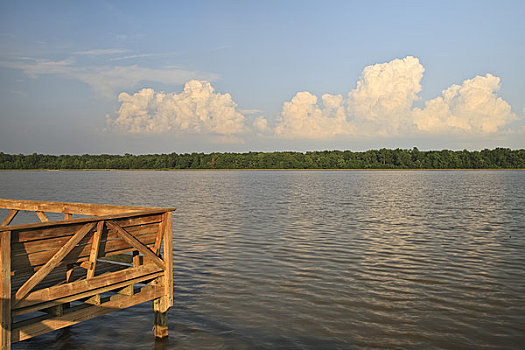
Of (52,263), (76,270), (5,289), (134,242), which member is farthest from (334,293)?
(5,289)

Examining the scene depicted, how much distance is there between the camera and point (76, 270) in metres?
8.45

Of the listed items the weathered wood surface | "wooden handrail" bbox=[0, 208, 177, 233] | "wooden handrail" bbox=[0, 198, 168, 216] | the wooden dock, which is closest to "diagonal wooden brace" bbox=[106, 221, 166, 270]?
the wooden dock

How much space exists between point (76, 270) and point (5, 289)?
223 cm

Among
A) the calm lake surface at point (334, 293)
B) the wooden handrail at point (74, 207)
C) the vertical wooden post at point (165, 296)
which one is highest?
the wooden handrail at point (74, 207)

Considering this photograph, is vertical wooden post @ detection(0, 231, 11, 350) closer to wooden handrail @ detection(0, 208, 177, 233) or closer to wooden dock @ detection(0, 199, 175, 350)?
wooden dock @ detection(0, 199, 175, 350)

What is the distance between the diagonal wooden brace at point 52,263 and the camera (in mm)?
6508

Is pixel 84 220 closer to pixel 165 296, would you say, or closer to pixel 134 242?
pixel 134 242

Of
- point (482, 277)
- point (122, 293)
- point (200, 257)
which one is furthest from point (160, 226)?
point (482, 277)

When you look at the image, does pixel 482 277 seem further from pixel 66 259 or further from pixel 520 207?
pixel 520 207

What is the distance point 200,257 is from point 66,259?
9351 mm

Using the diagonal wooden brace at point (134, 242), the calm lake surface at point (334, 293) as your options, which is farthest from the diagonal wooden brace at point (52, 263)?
the calm lake surface at point (334, 293)

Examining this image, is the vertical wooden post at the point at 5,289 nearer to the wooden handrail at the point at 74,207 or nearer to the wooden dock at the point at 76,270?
the wooden dock at the point at 76,270

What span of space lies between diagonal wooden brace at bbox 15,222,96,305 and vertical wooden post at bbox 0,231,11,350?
188 millimetres

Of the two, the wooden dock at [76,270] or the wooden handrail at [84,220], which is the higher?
the wooden handrail at [84,220]
